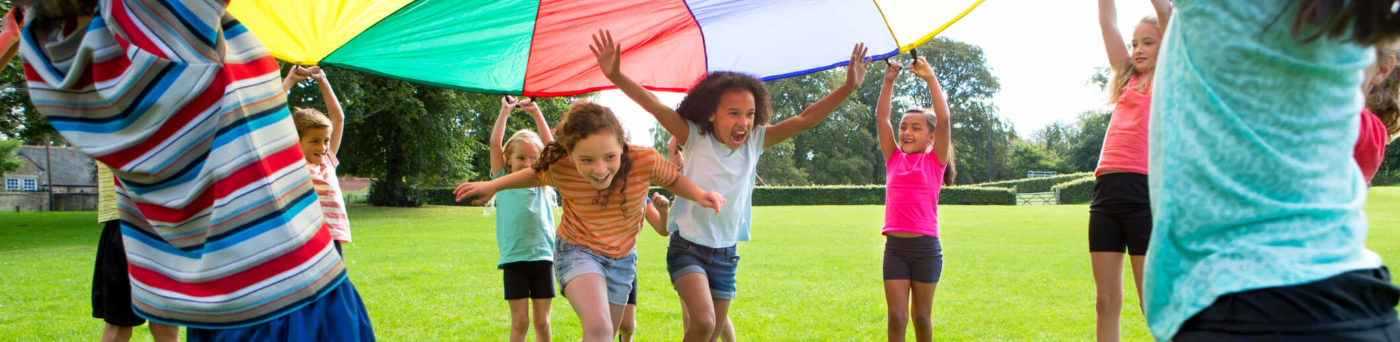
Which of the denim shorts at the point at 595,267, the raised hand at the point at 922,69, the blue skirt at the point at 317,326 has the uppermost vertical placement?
the raised hand at the point at 922,69

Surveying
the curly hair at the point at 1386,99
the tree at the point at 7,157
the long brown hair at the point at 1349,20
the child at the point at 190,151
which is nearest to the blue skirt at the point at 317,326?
the child at the point at 190,151

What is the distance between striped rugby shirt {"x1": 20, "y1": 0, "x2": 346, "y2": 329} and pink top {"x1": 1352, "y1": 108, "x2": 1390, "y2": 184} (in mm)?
2877

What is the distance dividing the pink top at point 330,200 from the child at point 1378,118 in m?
4.18

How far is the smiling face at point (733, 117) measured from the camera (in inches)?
150

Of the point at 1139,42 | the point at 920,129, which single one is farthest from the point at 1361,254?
the point at 920,129

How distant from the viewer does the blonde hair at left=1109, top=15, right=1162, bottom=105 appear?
Result: 11.7ft

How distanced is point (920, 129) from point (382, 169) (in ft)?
80.7

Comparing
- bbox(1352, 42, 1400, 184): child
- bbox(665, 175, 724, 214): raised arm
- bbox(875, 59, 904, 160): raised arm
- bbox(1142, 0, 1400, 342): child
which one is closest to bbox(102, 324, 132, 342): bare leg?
bbox(665, 175, 724, 214): raised arm

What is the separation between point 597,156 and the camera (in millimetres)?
3467

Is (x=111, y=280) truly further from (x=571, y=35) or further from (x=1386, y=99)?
(x=1386, y=99)

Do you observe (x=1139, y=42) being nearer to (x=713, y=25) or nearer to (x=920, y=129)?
(x=920, y=129)

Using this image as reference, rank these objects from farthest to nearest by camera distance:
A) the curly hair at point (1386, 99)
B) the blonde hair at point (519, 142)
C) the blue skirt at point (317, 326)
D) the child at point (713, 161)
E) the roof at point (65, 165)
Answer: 1. the roof at point (65, 165)
2. the blonde hair at point (519, 142)
3. the child at point (713, 161)
4. the curly hair at point (1386, 99)
5. the blue skirt at point (317, 326)

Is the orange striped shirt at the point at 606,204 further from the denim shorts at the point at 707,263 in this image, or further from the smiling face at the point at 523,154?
the smiling face at the point at 523,154

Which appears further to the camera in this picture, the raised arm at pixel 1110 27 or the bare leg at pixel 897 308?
the bare leg at pixel 897 308
